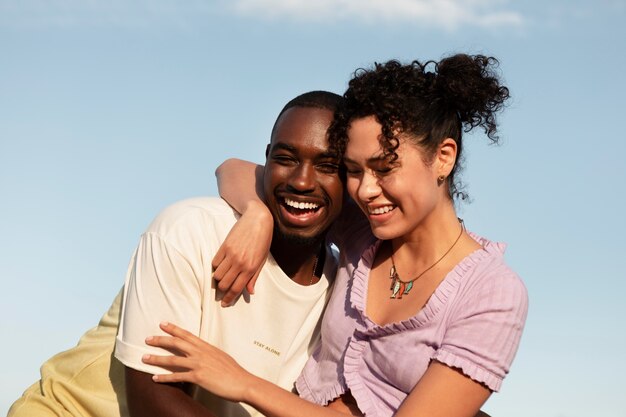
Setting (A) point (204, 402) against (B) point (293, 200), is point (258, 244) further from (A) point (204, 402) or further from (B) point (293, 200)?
(A) point (204, 402)

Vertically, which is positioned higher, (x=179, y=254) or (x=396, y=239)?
(x=396, y=239)

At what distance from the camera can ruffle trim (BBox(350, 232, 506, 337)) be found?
4312 millimetres

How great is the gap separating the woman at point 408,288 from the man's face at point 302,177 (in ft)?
0.35

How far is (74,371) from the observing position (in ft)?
16.0

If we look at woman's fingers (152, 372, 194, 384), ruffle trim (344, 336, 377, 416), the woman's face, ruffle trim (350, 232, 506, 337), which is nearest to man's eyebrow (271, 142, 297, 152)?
the woman's face

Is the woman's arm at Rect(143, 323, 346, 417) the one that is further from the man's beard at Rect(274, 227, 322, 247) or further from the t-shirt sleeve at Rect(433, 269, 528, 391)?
the man's beard at Rect(274, 227, 322, 247)

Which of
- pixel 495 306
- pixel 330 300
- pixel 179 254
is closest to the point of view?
pixel 495 306

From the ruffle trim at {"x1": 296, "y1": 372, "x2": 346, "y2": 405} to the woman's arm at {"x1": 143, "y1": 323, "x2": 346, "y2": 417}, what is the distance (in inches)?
11.3

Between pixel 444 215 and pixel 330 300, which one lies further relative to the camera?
pixel 330 300

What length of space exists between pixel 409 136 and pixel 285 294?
43.2 inches

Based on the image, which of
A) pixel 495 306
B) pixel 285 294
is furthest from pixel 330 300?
pixel 495 306

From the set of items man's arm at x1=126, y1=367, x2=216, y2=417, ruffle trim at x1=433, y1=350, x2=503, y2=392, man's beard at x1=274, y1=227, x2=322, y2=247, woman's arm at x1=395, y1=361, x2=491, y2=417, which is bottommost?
man's arm at x1=126, y1=367, x2=216, y2=417

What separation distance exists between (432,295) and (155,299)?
4.24 feet

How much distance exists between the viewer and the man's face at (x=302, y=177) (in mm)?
4730
